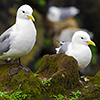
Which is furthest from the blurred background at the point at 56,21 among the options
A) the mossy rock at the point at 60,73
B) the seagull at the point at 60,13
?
the mossy rock at the point at 60,73

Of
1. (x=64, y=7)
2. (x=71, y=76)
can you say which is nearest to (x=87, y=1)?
(x=64, y=7)

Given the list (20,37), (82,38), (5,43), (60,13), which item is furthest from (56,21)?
(20,37)

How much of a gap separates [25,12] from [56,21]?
25.7 feet

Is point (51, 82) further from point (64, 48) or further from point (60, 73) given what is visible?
point (64, 48)

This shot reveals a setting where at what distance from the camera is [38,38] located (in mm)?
11156

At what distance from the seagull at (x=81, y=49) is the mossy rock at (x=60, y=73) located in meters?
0.50

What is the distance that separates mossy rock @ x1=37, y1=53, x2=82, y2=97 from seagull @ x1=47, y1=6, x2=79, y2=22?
6.87 metres

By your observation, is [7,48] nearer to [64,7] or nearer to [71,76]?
[71,76]

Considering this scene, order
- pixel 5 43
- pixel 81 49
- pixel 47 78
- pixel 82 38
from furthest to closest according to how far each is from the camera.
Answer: pixel 82 38
pixel 81 49
pixel 47 78
pixel 5 43

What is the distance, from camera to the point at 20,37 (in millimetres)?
4430

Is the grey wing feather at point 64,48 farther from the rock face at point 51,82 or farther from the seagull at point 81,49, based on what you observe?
the rock face at point 51,82

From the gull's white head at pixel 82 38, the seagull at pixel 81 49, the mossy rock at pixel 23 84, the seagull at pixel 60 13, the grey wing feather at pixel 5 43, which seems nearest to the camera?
the mossy rock at pixel 23 84

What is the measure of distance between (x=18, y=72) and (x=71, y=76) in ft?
2.73

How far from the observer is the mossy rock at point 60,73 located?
444 cm
